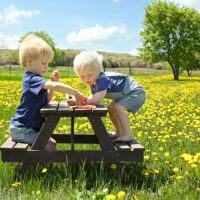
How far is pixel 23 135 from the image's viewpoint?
309 centimetres

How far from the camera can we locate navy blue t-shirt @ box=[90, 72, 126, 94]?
10.0ft

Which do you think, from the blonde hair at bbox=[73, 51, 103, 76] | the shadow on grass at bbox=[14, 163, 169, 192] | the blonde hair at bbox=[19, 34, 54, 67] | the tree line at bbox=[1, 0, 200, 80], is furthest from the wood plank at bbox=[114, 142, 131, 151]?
the tree line at bbox=[1, 0, 200, 80]

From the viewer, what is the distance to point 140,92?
3.36m

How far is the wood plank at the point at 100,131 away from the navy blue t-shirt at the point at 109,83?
0.38 m

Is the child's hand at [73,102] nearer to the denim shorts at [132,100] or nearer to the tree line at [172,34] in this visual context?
the denim shorts at [132,100]

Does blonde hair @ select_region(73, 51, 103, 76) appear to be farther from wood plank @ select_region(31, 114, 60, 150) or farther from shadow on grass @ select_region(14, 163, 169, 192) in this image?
shadow on grass @ select_region(14, 163, 169, 192)

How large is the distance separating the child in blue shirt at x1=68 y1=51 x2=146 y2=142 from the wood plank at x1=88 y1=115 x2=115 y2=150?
0.31 metres

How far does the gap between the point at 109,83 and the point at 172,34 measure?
3112 centimetres

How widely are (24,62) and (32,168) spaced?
115cm

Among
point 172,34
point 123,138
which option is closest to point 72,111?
point 123,138

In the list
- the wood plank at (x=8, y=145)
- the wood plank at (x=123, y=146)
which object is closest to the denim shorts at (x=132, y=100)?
the wood plank at (x=123, y=146)

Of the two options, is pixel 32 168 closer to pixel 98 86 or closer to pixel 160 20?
pixel 98 86

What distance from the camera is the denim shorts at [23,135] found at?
3082 mm

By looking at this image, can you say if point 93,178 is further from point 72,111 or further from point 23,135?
point 23,135
